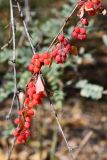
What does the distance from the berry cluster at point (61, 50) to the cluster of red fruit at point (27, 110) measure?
126 mm

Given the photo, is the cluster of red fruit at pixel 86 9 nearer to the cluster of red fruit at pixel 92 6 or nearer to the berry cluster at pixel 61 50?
the cluster of red fruit at pixel 92 6

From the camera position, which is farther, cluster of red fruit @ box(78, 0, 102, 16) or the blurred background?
the blurred background

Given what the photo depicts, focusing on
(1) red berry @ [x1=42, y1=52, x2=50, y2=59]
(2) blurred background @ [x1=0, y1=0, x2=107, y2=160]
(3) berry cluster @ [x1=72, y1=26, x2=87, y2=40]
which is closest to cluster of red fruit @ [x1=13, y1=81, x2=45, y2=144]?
(1) red berry @ [x1=42, y1=52, x2=50, y2=59]

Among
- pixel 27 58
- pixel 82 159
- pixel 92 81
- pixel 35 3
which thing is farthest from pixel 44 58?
pixel 35 3

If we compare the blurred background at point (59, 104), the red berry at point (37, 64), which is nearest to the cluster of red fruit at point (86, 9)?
the red berry at point (37, 64)

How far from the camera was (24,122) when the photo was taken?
6.11 ft

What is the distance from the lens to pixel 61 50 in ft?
5.55

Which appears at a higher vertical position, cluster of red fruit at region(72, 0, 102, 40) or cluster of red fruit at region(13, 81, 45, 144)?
cluster of red fruit at region(72, 0, 102, 40)

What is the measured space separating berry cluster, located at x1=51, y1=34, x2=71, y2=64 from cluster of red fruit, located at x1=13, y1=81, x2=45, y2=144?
0.13 metres

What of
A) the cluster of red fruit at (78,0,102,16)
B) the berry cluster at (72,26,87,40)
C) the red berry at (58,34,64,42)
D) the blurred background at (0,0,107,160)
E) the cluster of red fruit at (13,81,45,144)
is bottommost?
the blurred background at (0,0,107,160)

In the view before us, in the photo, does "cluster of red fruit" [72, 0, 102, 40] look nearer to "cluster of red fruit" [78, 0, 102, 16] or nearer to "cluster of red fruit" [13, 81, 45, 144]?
"cluster of red fruit" [78, 0, 102, 16]

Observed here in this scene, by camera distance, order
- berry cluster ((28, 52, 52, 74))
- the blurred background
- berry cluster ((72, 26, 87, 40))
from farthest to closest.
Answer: the blurred background → berry cluster ((72, 26, 87, 40)) → berry cluster ((28, 52, 52, 74))

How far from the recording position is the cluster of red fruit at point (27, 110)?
1742 millimetres

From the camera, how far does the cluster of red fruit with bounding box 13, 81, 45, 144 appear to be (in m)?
1.74
